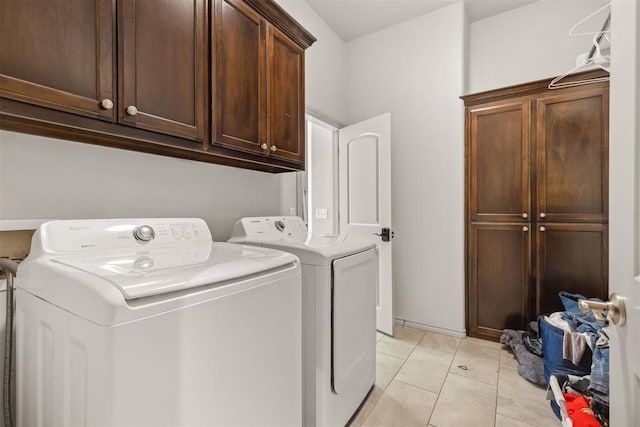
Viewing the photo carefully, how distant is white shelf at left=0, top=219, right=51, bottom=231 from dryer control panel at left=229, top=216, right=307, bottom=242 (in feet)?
2.81

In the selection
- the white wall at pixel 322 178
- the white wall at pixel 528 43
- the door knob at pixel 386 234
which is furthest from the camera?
the white wall at pixel 322 178

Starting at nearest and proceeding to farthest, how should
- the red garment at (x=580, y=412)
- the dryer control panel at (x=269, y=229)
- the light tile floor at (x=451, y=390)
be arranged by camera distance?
the red garment at (x=580, y=412) → the light tile floor at (x=451, y=390) → the dryer control panel at (x=269, y=229)

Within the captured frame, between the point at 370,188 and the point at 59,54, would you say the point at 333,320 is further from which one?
the point at 370,188

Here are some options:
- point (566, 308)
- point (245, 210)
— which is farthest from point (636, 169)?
point (566, 308)

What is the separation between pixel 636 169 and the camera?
1.77ft

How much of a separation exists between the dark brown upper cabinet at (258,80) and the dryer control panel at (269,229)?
16.1 inches

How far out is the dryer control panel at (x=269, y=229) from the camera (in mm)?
1781

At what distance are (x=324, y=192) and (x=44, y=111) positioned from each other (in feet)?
8.28

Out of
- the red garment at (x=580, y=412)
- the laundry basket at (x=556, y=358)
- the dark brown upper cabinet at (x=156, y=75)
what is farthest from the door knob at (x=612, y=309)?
the laundry basket at (x=556, y=358)

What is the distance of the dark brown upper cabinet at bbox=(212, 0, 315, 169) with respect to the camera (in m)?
1.42

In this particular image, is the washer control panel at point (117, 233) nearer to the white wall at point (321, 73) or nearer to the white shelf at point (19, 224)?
the white shelf at point (19, 224)

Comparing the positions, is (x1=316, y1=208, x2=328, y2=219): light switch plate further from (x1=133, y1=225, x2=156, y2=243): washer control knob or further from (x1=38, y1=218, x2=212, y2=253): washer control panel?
(x1=133, y1=225, x2=156, y2=243): washer control knob

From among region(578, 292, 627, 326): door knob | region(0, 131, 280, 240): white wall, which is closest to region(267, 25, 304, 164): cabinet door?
region(0, 131, 280, 240): white wall

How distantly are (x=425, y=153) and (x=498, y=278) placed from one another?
4.22ft
